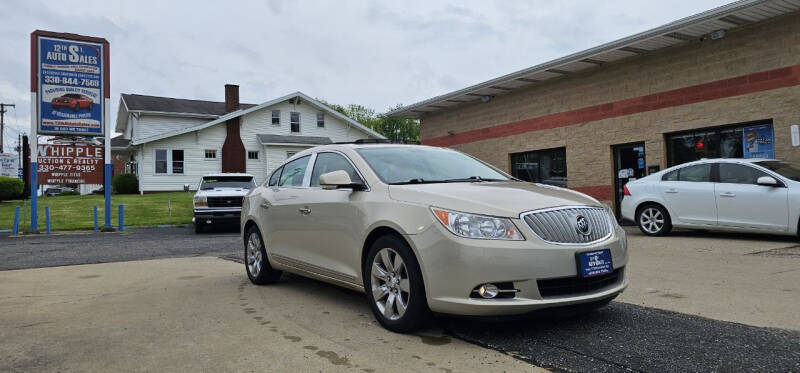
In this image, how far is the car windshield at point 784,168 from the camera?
358 inches

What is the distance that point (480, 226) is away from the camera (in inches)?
149

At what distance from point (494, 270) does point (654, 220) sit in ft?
27.5

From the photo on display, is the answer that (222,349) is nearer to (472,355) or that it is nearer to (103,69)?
(472,355)

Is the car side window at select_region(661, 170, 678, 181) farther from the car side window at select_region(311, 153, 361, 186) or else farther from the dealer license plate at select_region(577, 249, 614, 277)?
the car side window at select_region(311, 153, 361, 186)

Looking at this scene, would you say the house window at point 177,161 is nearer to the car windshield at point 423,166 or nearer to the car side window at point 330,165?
the car side window at point 330,165

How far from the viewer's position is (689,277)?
630 centimetres

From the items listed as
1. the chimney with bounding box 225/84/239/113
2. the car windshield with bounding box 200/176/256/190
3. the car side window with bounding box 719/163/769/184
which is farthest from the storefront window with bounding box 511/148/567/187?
the chimney with bounding box 225/84/239/113

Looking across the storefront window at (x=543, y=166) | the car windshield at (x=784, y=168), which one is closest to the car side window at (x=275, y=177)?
the car windshield at (x=784, y=168)

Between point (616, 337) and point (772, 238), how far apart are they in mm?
7706

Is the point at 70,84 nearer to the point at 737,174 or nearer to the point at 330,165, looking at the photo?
the point at 330,165

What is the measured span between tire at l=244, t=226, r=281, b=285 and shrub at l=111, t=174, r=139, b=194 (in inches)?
1103

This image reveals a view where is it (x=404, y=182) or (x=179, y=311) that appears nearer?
(x=404, y=182)

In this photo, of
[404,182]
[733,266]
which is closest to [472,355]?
[404,182]

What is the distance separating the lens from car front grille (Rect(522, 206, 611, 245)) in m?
3.80
